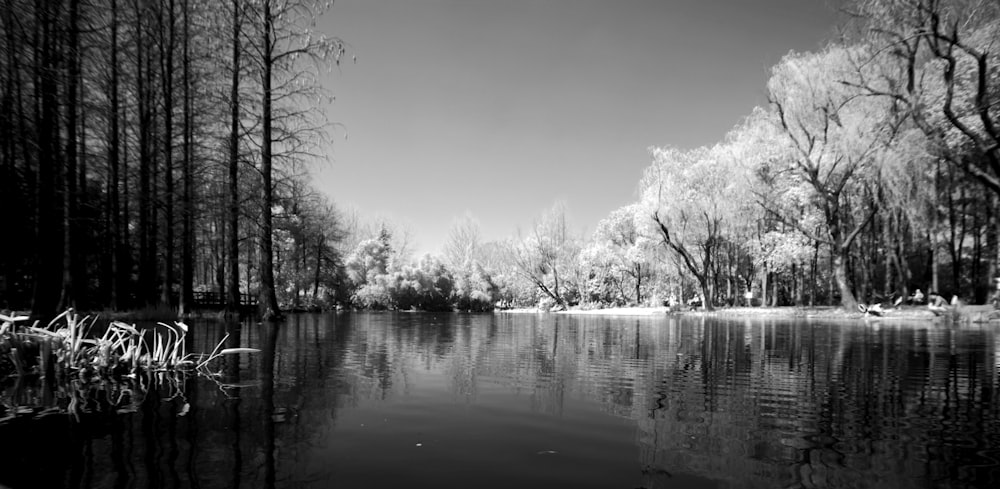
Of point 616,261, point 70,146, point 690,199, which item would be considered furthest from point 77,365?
point 616,261

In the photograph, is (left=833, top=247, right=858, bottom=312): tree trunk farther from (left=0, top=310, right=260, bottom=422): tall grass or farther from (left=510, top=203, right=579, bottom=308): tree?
(left=510, top=203, right=579, bottom=308): tree

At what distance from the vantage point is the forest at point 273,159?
12969 mm

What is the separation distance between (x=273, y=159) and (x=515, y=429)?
19.3 metres

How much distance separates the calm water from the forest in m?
8.13

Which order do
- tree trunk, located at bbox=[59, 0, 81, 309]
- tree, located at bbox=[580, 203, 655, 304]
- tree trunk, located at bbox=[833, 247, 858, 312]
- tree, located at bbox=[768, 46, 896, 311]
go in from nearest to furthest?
tree trunk, located at bbox=[59, 0, 81, 309] → tree, located at bbox=[768, 46, 896, 311] → tree trunk, located at bbox=[833, 247, 858, 312] → tree, located at bbox=[580, 203, 655, 304]

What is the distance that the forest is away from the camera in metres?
13.0

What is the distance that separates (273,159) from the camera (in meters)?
20.7

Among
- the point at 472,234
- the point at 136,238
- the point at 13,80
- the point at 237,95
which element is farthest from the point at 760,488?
the point at 472,234

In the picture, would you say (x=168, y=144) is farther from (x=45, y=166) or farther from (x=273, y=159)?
(x=45, y=166)

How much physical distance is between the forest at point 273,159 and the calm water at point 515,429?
813 centimetres

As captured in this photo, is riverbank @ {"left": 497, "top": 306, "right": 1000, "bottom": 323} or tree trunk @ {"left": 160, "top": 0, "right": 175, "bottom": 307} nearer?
tree trunk @ {"left": 160, "top": 0, "right": 175, "bottom": 307}

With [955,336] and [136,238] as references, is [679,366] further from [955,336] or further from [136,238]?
[136,238]

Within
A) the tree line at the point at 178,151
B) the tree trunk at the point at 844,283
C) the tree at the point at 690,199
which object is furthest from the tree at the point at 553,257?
the tree line at the point at 178,151

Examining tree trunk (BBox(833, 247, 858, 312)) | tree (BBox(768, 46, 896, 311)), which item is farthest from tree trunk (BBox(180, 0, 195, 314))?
tree trunk (BBox(833, 247, 858, 312))
